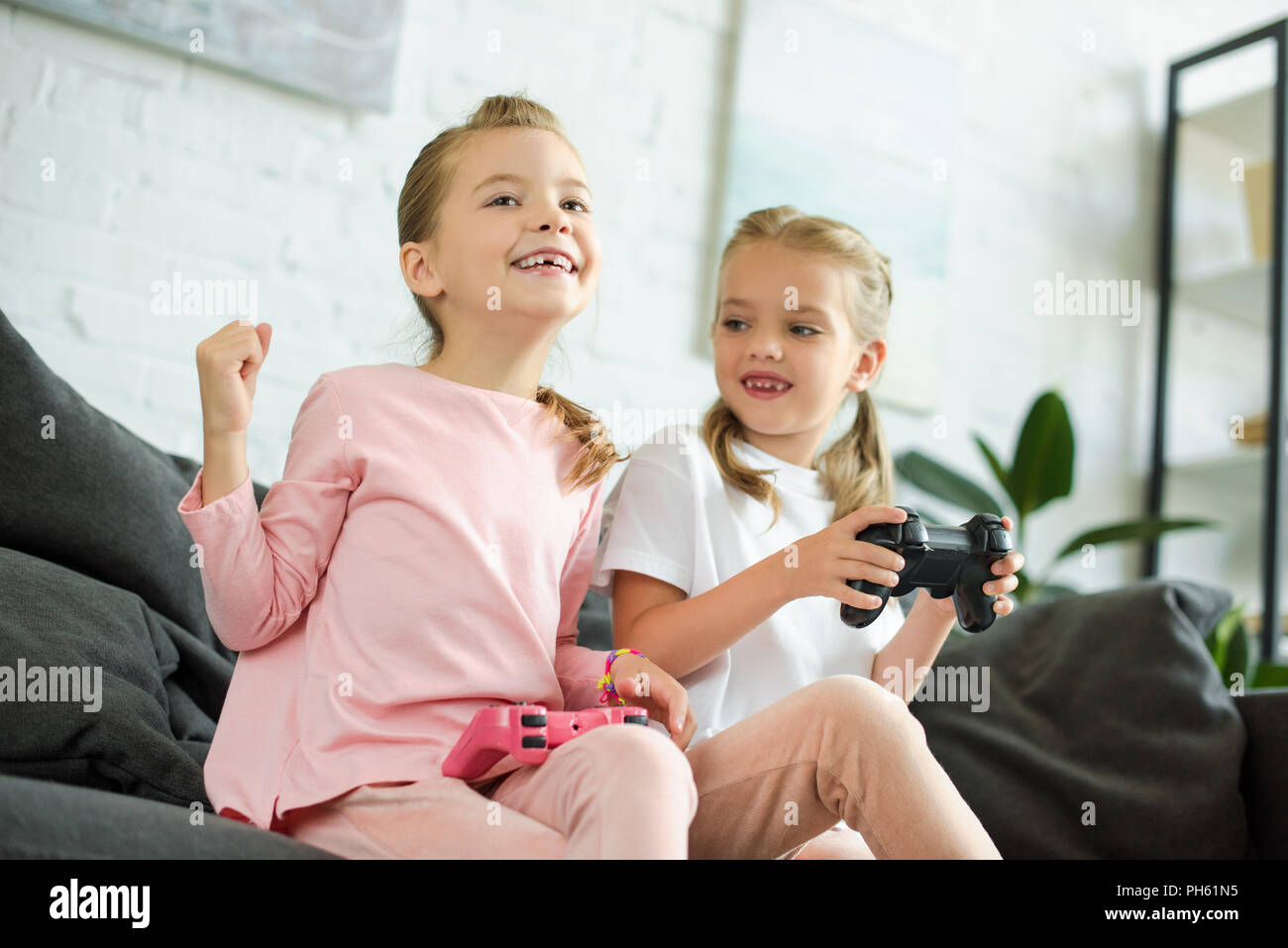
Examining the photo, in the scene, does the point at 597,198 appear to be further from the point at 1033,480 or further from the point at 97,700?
the point at 97,700

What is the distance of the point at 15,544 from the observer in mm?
1190

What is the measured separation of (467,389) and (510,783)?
370mm

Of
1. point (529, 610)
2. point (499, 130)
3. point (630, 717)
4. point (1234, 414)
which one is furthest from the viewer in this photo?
point (1234, 414)

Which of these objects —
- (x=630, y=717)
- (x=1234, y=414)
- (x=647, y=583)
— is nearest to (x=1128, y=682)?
(x=647, y=583)

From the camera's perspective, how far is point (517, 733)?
87 cm

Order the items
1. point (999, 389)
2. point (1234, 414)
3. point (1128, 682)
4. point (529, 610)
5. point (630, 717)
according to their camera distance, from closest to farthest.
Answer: point (630, 717)
point (529, 610)
point (1128, 682)
point (999, 389)
point (1234, 414)

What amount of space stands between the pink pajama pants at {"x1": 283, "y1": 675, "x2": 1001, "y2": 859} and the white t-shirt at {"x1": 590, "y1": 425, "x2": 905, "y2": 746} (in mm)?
232

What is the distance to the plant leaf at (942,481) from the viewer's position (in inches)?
95.3

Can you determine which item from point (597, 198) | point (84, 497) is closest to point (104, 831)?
point (84, 497)

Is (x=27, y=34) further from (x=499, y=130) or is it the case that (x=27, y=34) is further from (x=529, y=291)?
(x=529, y=291)

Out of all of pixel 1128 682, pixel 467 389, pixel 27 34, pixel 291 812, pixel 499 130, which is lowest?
pixel 291 812

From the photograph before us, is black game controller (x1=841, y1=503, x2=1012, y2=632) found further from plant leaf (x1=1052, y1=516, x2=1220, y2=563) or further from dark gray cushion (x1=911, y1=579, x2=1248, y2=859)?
plant leaf (x1=1052, y1=516, x2=1220, y2=563)

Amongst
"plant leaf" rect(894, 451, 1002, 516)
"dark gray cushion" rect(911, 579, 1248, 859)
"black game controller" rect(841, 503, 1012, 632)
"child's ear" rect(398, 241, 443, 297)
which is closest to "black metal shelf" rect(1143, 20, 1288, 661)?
"plant leaf" rect(894, 451, 1002, 516)

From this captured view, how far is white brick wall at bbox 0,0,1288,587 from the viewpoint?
1.81 metres
